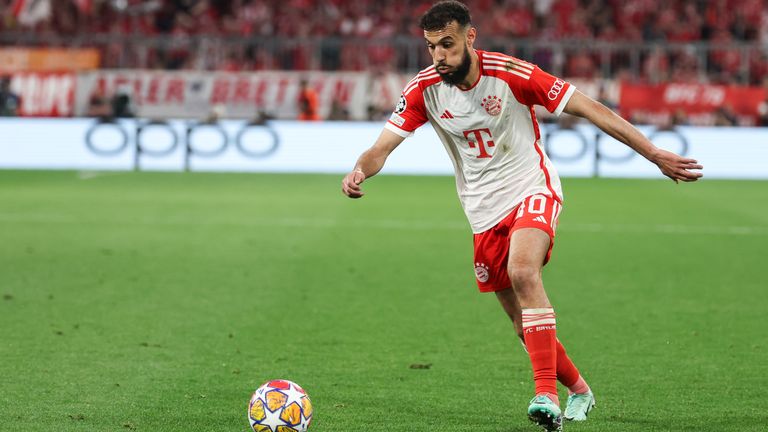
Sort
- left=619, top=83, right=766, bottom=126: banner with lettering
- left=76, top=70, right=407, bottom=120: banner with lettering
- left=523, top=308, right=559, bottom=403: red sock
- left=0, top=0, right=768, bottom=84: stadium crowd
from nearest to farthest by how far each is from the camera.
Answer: left=523, top=308, right=559, bottom=403: red sock → left=619, top=83, right=766, bottom=126: banner with lettering → left=0, top=0, right=768, bottom=84: stadium crowd → left=76, top=70, right=407, bottom=120: banner with lettering

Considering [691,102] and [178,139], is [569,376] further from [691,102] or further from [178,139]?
[691,102]

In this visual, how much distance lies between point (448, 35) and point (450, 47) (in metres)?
0.06

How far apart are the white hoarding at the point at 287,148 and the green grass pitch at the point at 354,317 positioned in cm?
546

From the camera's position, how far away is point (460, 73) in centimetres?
561

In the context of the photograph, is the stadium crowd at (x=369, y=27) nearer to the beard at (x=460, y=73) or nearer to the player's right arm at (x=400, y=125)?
the player's right arm at (x=400, y=125)

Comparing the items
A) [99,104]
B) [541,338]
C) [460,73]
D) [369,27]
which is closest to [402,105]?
[460,73]

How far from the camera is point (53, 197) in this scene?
17.3m

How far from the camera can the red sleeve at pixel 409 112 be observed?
588 cm

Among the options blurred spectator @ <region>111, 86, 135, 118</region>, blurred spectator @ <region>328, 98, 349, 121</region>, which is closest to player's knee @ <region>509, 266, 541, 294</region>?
blurred spectator @ <region>328, 98, 349, 121</region>

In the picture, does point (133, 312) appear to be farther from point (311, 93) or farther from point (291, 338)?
point (311, 93)

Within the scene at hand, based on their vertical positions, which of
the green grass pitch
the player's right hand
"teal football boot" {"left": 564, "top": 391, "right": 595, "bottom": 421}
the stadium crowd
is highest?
the stadium crowd

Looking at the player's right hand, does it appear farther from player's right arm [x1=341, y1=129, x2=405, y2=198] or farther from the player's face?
the player's face

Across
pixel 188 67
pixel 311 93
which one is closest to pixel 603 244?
pixel 311 93

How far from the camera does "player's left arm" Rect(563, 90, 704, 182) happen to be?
5.27m
